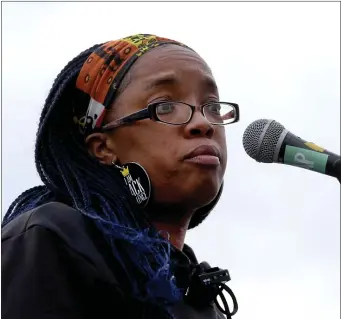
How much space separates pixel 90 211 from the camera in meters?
2.84

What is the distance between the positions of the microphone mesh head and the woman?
159 mm

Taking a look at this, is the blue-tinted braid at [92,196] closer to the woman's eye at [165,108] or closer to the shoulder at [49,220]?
the shoulder at [49,220]

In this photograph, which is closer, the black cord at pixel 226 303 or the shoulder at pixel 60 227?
the shoulder at pixel 60 227

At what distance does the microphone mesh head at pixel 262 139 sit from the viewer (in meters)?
2.77

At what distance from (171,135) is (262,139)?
37cm

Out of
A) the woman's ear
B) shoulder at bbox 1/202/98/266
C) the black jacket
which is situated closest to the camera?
the black jacket

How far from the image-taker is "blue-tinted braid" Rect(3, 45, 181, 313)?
2654 mm

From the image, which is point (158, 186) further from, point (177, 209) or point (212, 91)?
point (212, 91)

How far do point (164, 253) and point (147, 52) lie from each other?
0.93 meters

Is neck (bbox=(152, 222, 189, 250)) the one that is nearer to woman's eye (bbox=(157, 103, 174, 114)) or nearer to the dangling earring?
the dangling earring

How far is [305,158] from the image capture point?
8.52 feet

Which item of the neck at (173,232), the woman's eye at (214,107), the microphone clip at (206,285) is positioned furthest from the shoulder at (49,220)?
the woman's eye at (214,107)

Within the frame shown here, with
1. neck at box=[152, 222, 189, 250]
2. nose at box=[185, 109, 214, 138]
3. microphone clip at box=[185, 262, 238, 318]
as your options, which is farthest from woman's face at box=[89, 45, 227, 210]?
microphone clip at box=[185, 262, 238, 318]

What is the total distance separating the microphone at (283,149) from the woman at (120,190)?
19cm
